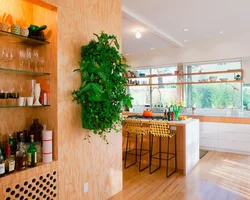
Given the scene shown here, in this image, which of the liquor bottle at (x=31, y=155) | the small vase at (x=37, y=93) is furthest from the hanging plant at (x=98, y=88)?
the liquor bottle at (x=31, y=155)

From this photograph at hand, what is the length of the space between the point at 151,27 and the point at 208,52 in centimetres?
230

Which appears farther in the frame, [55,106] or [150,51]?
[150,51]

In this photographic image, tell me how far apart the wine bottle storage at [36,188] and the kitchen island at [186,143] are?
2221 mm

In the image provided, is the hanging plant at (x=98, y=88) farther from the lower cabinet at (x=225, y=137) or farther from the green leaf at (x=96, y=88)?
the lower cabinet at (x=225, y=137)

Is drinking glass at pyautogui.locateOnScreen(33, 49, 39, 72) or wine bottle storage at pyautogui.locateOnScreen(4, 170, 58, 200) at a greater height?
drinking glass at pyautogui.locateOnScreen(33, 49, 39, 72)

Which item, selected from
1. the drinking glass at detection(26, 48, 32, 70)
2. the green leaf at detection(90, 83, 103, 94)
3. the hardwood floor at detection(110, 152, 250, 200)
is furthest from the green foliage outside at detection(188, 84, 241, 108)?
the drinking glass at detection(26, 48, 32, 70)

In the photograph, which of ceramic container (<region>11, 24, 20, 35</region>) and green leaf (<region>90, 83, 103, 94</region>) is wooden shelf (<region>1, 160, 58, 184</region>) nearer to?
green leaf (<region>90, 83, 103, 94</region>)

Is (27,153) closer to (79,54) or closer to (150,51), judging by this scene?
(79,54)

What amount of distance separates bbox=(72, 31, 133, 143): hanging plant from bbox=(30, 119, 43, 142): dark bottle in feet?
1.52

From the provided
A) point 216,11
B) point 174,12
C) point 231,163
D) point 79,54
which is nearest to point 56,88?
point 79,54

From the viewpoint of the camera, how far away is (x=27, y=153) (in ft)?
A: 6.52

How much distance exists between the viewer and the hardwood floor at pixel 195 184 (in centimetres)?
294

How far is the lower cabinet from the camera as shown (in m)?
5.04

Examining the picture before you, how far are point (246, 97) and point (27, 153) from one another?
5.78m
